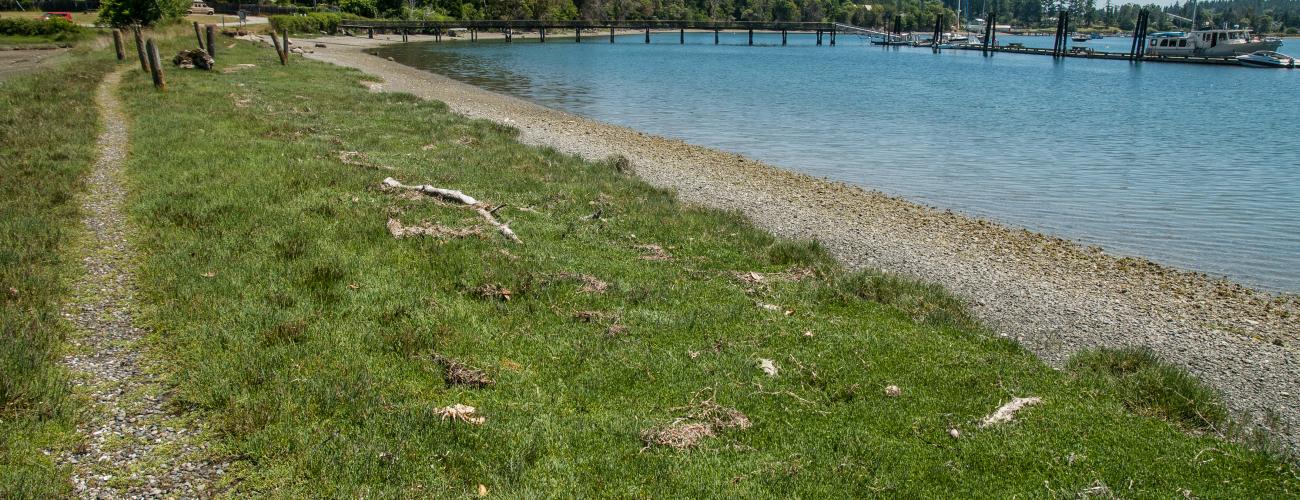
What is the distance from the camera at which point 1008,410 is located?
7.15 m

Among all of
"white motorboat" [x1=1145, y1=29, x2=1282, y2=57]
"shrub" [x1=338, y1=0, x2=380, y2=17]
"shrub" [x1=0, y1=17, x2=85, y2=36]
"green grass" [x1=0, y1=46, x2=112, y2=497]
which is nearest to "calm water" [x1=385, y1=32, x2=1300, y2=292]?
"green grass" [x1=0, y1=46, x2=112, y2=497]

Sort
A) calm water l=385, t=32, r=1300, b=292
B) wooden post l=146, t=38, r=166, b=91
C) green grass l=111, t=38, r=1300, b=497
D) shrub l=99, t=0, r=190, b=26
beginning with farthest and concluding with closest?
shrub l=99, t=0, r=190, b=26 → wooden post l=146, t=38, r=166, b=91 → calm water l=385, t=32, r=1300, b=292 → green grass l=111, t=38, r=1300, b=497

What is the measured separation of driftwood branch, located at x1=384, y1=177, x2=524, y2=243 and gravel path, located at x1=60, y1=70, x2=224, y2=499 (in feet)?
15.7

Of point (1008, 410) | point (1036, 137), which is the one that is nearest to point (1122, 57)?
point (1036, 137)

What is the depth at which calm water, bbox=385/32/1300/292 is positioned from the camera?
61.5 feet

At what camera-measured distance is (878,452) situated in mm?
6281

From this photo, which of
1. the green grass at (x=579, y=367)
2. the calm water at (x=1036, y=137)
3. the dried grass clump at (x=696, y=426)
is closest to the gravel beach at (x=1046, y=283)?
the green grass at (x=579, y=367)

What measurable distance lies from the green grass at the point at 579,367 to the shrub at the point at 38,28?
63265mm

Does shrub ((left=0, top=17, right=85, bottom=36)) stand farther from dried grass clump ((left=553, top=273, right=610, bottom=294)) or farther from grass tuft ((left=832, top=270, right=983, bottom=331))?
grass tuft ((left=832, top=270, right=983, bottom=331))

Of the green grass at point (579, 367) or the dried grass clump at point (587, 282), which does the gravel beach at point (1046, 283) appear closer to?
the green grass at point (579, 367)

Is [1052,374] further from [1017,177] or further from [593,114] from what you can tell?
[593,114]

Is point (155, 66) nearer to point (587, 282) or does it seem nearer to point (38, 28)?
point (587, 282)

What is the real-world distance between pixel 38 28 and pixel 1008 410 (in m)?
77.8

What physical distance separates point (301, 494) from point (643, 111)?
38166 millimetres
